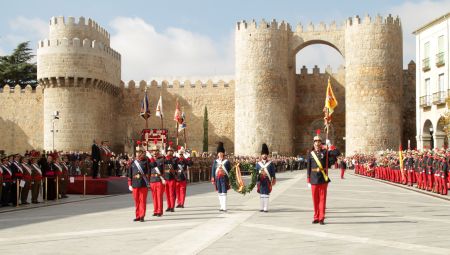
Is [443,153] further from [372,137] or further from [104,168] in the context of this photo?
[372,137]

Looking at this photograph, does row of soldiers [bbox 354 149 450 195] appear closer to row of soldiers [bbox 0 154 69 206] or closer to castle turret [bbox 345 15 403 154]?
row of soldiers [bbox 0 154 69 206]

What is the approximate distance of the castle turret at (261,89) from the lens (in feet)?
159

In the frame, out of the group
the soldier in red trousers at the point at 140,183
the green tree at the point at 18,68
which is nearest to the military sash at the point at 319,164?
the soldier in red trousers at the point at 140,183

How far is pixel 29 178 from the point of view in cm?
1702

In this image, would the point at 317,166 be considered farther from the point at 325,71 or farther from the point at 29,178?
the point at 325,71

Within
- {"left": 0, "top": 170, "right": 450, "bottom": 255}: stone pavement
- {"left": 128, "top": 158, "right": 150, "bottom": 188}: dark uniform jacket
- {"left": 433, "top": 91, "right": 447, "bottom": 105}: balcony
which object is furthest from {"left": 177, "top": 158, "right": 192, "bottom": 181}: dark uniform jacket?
{"left": 433, "top": 91, "right": 447, "bottom": 105}: balcony

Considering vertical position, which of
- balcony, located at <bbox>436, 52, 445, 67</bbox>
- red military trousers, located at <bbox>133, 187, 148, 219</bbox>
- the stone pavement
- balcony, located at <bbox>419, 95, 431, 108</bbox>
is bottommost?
the stone pavement

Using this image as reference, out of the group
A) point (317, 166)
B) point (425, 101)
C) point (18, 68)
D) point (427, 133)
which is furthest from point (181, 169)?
point (18, 68)

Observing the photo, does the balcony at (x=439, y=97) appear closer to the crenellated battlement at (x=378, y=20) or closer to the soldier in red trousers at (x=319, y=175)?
the crenellated battlement at (x=378, y=20)

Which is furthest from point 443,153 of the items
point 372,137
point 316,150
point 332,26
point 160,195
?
point 332,26

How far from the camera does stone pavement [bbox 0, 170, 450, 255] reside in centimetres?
833

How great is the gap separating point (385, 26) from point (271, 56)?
28.6 feet

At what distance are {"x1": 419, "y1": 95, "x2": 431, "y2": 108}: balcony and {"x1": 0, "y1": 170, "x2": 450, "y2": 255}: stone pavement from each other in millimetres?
23830

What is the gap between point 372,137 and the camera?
154ft
